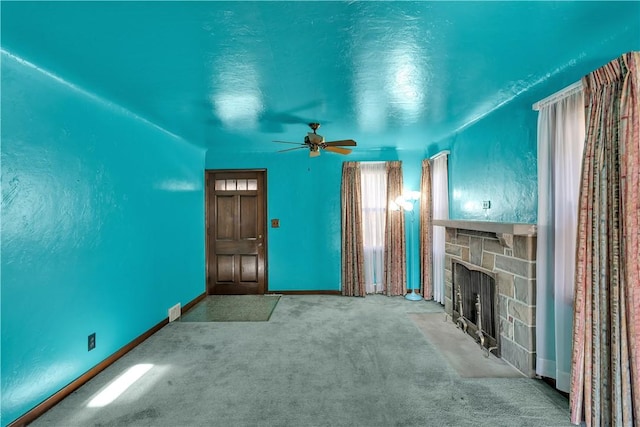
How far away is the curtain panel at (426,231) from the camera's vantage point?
4.44m

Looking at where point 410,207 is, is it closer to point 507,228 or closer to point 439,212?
point 439,212

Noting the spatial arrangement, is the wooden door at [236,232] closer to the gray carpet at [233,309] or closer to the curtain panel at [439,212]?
the gray carpet at [233,309]

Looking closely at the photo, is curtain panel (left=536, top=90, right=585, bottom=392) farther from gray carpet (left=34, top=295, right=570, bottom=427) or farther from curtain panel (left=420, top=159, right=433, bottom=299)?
curtain panel (left=420, top=159, right=433, bottom=299)

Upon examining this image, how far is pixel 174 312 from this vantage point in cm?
369

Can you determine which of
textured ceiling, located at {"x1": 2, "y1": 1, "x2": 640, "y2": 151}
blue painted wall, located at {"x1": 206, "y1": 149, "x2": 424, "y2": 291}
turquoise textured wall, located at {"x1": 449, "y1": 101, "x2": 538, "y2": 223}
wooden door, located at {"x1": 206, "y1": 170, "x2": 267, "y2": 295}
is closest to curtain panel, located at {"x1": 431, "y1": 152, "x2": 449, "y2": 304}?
turquoise textured wall, located at {"x1": 449, "y1": 101, "x2": 538, "y2": 223}

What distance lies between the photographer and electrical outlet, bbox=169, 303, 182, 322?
3.62m

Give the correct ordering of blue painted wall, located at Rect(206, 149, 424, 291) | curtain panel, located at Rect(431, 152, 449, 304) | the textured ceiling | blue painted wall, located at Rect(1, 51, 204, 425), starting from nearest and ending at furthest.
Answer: the textured ceiling < blue painted wall, located at Rect(1, 51, 204, 425) < curtain panel, located at Rect(431, 152, 449, 304) < blue painted wall, located at Rect(206, 149, 424, 291)

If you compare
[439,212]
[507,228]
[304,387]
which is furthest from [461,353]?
[439,212]

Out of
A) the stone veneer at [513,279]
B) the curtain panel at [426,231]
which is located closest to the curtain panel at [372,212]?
the curtain panel at [426,231]

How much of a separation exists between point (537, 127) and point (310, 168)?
10.3 feet

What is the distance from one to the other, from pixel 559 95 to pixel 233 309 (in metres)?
4.25

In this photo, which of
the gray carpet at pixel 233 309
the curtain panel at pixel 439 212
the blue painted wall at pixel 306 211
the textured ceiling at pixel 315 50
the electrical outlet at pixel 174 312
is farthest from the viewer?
the blue painted wall at pixel 306 211

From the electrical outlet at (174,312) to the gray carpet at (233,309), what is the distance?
74 millimetres

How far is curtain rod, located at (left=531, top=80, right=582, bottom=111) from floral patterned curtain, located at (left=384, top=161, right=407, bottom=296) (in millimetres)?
2452
